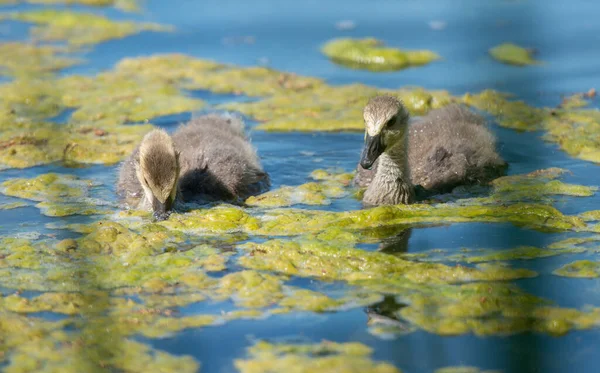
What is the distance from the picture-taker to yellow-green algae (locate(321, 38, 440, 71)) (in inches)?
463

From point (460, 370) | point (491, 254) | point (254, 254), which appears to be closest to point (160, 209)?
point (254, 254)

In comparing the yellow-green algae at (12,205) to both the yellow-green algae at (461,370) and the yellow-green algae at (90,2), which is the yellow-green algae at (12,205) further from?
the yellow-green algae at (90,2)

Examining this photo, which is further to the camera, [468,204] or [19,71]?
[19,71]

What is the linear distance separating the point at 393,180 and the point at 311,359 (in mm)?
2990

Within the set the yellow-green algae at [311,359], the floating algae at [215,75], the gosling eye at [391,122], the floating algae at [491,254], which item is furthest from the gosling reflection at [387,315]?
the floating algae at [215,75]

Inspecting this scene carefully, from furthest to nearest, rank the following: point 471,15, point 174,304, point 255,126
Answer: point 471,15
point 255,126
point 174,304

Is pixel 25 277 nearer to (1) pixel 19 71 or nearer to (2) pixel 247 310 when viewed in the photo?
(2) pixel 247 310

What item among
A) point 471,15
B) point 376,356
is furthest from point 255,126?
point 376,356

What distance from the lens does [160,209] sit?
7051mm

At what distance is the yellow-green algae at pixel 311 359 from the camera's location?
15.2 feet

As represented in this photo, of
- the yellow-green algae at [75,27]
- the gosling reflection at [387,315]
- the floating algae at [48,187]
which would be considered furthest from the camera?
the yellow-green algae at [75,27]

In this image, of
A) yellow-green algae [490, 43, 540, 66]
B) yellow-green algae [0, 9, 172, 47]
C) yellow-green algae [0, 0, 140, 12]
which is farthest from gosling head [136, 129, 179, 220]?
yellow-green algae [0, 0, 140, 12]

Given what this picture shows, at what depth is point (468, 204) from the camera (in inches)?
289

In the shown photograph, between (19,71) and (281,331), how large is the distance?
805 cm
